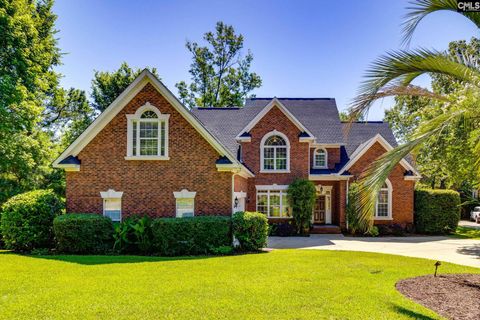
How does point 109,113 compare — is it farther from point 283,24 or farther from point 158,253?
point 283,24

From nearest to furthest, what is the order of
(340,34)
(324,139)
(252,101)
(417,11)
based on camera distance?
(417,11) < (340,34) < (324,139) < (252,101)

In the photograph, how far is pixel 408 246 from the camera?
17.1 metres

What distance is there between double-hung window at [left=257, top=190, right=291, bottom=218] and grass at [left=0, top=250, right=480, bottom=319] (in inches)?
365

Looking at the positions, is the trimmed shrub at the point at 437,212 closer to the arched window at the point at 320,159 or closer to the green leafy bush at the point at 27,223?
the arched window at the point at 320,159

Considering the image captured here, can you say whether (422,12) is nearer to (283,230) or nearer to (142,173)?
(142,173)

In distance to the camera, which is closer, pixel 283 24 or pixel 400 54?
pixel 400 54

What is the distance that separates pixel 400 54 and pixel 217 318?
239 inches

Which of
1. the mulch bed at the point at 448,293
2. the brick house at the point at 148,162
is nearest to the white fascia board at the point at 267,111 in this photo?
the brick house at the point at 148,162

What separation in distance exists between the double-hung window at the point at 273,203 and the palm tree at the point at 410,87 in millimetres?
14829

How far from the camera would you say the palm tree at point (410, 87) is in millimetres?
6570

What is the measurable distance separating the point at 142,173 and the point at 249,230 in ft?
17.1

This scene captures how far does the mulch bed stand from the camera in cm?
660

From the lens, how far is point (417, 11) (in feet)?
22.4

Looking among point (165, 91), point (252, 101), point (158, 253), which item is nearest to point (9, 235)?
point (158, 253)
